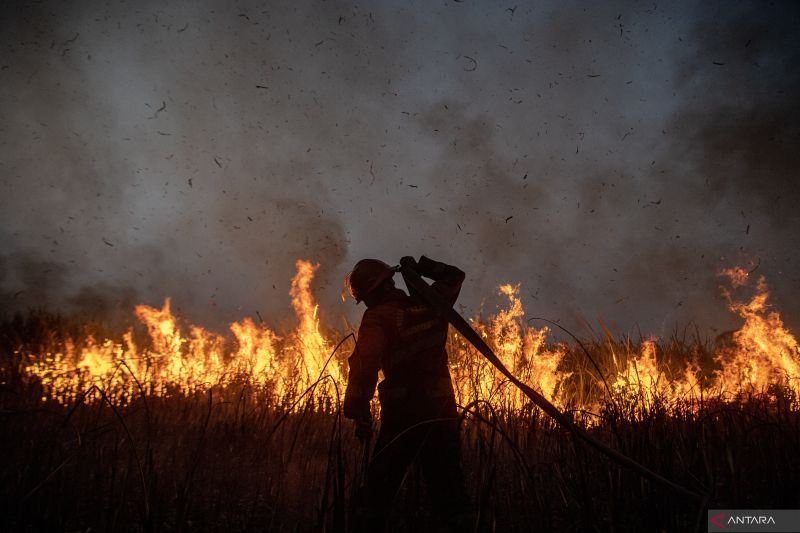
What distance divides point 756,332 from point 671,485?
1662 centimetres

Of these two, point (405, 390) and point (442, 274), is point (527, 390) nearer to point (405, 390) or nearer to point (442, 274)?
point (405, 390)

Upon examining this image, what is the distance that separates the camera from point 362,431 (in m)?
3.14

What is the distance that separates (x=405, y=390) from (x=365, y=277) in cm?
119

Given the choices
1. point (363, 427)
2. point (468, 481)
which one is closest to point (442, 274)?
point (363, 427)

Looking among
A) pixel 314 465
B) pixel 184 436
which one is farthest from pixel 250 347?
pixel 314 465

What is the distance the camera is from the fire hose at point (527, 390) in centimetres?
138

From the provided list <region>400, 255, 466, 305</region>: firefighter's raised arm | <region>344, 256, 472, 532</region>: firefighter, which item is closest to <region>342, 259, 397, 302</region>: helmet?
<region>344, 256, 472, 532</region>: firefighter

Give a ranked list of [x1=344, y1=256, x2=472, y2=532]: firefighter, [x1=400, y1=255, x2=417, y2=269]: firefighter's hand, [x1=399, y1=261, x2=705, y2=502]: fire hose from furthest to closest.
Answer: [x1=400, y1=255, x2=417, y2=269]: firefighter's hand, [x1=344, y1=256, x2=472, y2=532]: firefighter, [x1=399, y1=261, x2=705, y2=502]: fire hose

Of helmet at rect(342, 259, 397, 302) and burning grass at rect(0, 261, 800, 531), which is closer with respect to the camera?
burning grass at rect(0, 261, 800, 531)

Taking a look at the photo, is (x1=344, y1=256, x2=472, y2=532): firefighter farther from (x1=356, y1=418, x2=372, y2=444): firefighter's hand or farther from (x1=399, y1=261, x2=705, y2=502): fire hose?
(x1=399, y1=261, x2=705, y2=502): fire hose

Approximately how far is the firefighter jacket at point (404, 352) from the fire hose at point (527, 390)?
0.52 meters

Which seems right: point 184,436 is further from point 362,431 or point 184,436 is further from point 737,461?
point 737,461

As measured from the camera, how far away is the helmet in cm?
422

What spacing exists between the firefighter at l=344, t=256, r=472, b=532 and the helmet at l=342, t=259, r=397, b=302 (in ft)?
0.03
